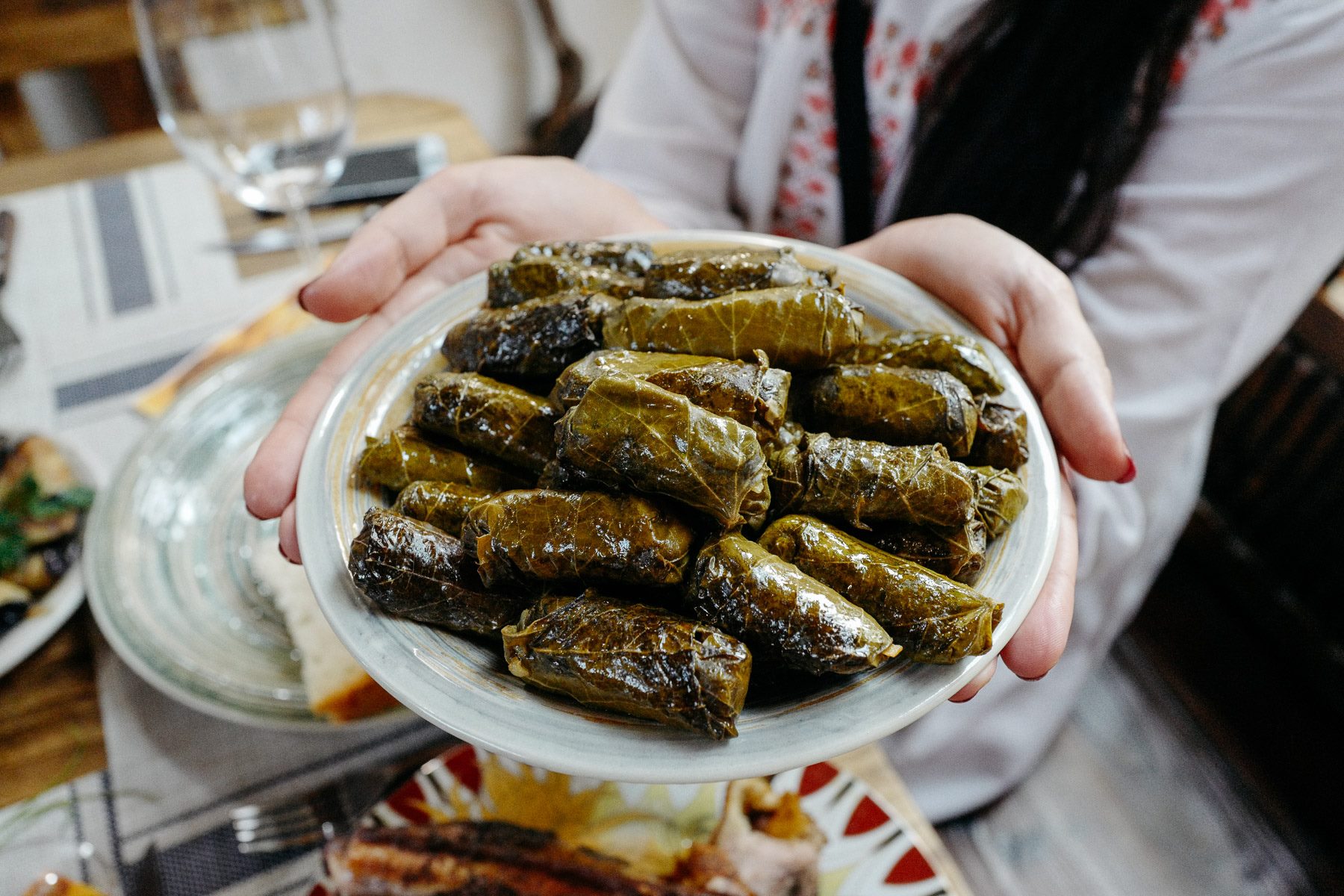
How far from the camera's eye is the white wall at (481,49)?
26.9ft

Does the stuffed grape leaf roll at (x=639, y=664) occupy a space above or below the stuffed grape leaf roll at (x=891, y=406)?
below

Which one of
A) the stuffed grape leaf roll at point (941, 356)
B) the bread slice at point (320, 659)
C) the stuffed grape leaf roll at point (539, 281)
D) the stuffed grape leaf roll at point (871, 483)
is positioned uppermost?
the stuffed grape leaf roll at point (539, 281)

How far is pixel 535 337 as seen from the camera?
2051mm

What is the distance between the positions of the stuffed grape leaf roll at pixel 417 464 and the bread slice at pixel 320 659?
0.43 metres

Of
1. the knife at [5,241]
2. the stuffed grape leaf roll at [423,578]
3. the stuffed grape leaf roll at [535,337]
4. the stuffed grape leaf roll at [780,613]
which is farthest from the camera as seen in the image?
the knife at [5,241]

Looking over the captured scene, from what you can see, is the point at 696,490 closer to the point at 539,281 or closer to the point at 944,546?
the point at 944,546

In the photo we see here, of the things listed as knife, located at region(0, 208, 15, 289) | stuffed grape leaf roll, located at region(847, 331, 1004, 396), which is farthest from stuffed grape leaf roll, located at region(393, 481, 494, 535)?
knife, located at region(0, 208, 15, 289)

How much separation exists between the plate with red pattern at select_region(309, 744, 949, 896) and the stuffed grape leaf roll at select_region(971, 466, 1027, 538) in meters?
0.84

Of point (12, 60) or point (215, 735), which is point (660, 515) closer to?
point (215, 735)

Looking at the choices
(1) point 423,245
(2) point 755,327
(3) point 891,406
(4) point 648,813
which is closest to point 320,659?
(4) point 648,813

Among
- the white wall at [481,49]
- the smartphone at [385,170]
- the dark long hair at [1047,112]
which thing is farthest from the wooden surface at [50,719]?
the white wall at [481,49]

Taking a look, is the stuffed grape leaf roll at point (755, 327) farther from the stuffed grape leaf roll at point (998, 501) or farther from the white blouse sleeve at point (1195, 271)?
the white blouse sleeve at point (1195, 271)

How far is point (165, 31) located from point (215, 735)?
2368 mm

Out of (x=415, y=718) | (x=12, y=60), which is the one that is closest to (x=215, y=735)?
(x=415, y=718)
